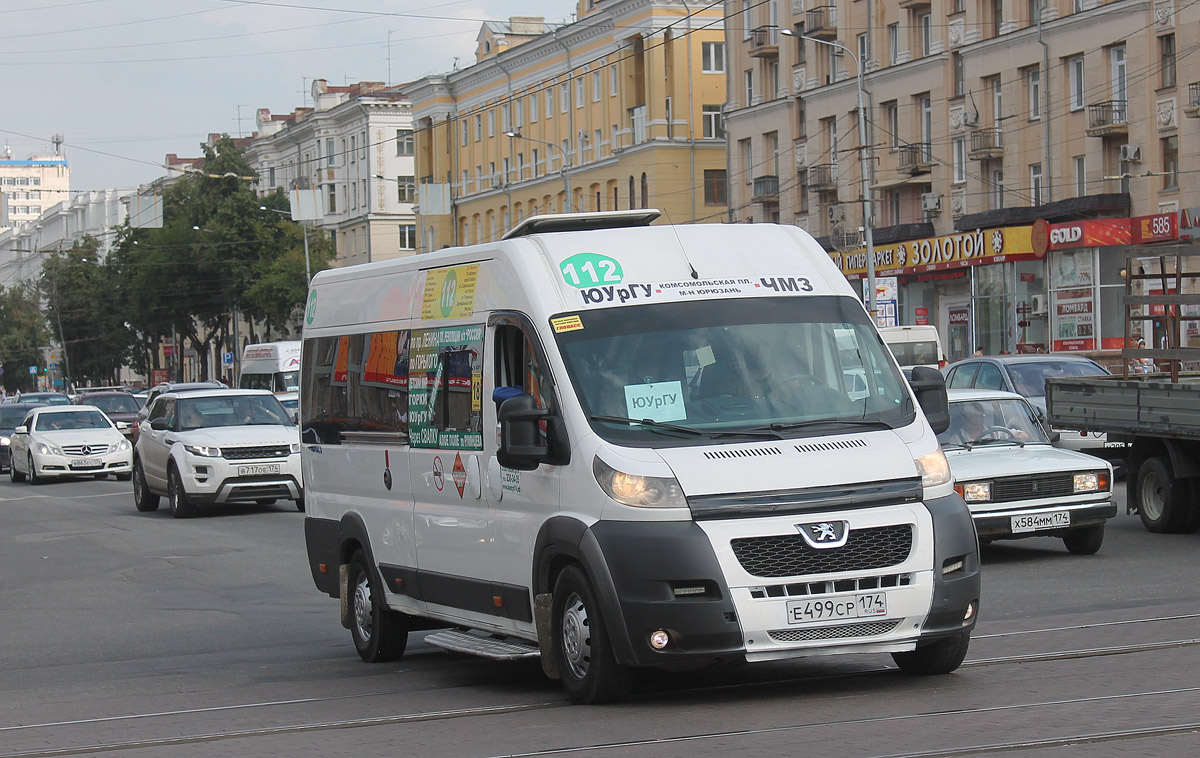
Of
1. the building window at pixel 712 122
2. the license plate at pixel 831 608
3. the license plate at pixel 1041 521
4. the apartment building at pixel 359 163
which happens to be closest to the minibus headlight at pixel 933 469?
the license plate at pixel 831 608

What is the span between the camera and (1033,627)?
10680mm

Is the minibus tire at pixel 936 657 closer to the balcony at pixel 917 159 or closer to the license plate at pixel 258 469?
the license plate at pixel 258 469

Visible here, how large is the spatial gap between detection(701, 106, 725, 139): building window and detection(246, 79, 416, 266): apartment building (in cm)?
2827

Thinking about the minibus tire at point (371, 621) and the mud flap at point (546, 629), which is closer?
the mud flap at point (546, 629)

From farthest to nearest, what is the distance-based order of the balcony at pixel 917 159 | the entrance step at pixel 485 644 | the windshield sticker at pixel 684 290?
the balcony at pixel 917 159, the entrance step at pixel 485 644, the windshield sticker at pixel 684 290

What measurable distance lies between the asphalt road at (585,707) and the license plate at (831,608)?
16.8 inches

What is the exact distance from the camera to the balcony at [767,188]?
65750mm

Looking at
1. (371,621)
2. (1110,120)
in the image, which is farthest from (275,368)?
(371,621)

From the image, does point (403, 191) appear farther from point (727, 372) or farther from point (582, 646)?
point (582, 646)

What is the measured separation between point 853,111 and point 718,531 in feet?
178

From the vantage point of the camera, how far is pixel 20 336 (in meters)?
129

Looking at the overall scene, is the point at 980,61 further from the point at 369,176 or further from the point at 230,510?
the point at 369,176

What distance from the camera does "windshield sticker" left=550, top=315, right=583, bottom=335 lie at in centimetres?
848

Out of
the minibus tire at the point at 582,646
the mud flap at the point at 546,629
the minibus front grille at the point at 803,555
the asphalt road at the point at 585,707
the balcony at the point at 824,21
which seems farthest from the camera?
the balcony at the point at 824,21
